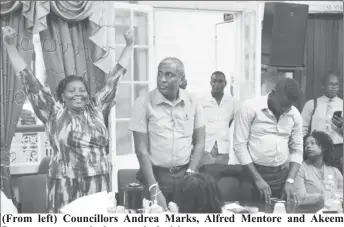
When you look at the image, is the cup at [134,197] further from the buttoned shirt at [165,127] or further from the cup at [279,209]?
the buttoned shirt at [165,127]

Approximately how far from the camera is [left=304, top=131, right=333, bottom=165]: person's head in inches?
137

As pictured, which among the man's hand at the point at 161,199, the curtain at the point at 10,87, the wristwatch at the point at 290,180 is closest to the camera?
the man's hand at the point at 161,199

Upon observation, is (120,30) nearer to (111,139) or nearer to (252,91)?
(111,139)

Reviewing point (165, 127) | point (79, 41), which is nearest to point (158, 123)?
point (165, 127)

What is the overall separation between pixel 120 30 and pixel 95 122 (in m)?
1.48

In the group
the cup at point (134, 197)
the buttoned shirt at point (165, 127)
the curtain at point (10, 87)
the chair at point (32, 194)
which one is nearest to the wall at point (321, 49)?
the buttoned shirt at point (165, 127)

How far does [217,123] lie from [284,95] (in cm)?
123

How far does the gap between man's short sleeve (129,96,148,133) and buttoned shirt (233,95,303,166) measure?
0.68 m

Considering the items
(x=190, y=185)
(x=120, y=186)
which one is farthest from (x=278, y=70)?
(x=190, y=185)

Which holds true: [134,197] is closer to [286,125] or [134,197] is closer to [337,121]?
[286,125]

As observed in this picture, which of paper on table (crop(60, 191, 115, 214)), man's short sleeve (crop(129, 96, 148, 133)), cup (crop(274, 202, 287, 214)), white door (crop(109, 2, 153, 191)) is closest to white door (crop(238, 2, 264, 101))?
white door (crop(109, 2, 153, 191))

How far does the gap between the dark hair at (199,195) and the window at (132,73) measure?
2488 mm

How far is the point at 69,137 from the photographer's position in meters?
2.99

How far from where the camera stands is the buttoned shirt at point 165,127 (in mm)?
3162
